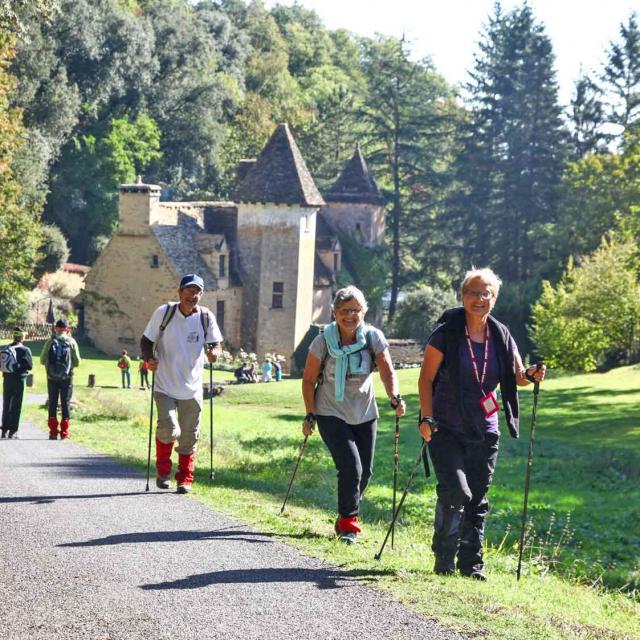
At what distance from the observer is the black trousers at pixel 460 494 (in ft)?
26.5

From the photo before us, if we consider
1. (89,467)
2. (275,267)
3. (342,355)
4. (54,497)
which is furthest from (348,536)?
(275,267)

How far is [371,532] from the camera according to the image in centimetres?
1072

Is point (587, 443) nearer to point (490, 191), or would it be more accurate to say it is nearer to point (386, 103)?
point (490, 191)

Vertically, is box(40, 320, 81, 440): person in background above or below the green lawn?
above

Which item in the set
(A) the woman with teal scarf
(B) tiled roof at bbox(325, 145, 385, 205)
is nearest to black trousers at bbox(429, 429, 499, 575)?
(A) the woman with teal scarf

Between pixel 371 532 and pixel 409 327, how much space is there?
53311mm

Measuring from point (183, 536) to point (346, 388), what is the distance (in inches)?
64.1

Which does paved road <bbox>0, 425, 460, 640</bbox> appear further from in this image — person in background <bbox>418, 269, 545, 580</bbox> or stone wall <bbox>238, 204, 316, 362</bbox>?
stone wall <bbox>238, 204, 316, 362</bbox>

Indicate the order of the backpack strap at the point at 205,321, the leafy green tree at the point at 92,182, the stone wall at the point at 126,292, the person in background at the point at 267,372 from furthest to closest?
the leafy green tree at the point at 92,182 < the stone wall at the point at 126,292 < the person in background at the point at 267,372 < the backpack strap at the point at 205,321

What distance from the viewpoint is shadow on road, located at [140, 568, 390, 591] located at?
7473 millimetres

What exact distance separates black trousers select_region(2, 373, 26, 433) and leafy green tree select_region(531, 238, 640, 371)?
88.1ft

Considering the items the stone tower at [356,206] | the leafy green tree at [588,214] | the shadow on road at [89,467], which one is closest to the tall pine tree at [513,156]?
the stone tower at [356,206]

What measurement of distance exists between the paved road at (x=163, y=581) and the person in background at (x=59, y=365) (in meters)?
6.78

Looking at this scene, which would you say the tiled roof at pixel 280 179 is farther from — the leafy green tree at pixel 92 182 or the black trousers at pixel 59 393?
the black trousers at pixel 59 393
